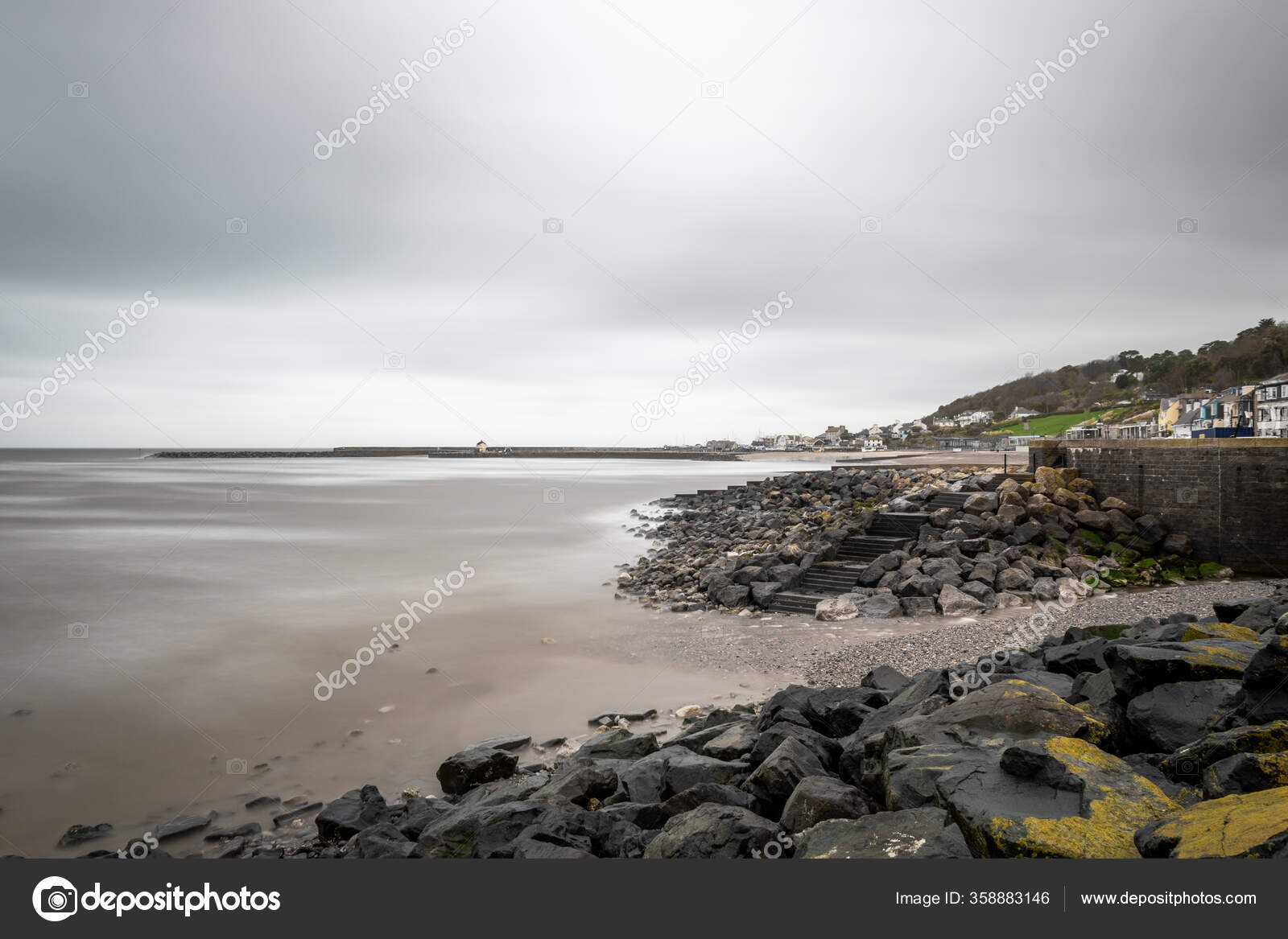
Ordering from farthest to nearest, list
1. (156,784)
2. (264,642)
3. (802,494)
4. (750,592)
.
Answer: (802,494)
(750,592)
(264,642)
(156,784)

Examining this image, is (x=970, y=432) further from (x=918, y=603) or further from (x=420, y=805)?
(x=420, y=805)

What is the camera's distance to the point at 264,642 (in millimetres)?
11664

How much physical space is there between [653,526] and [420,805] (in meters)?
22.8

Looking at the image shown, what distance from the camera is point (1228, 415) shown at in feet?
70.4

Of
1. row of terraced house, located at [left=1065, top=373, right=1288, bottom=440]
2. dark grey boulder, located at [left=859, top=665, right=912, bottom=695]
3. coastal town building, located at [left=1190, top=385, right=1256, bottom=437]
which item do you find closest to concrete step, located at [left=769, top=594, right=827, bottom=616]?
dark grey boulder, located at [left=859, top=665, right=912, bottom=695]

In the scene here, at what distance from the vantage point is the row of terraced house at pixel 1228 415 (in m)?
17.8

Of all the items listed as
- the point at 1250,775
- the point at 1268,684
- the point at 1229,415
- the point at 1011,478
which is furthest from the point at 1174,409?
the point at 1250,775

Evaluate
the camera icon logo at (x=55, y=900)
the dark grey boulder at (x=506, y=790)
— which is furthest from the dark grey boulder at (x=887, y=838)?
the camera icon logo at (x=55, y=900)

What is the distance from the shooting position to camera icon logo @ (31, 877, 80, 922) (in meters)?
2.96

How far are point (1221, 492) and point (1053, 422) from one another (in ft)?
156

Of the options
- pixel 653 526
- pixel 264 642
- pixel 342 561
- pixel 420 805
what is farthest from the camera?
pixel 653 526

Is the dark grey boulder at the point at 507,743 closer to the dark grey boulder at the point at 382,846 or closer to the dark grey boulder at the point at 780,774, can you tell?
the dark grey boulder at the point at 382,846

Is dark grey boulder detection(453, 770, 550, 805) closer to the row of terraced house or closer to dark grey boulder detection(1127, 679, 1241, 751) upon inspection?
dark grey boulder detection(1127, 679, 1241, 751)

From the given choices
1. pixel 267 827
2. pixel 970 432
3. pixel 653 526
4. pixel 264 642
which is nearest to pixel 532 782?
pixel 267 827
